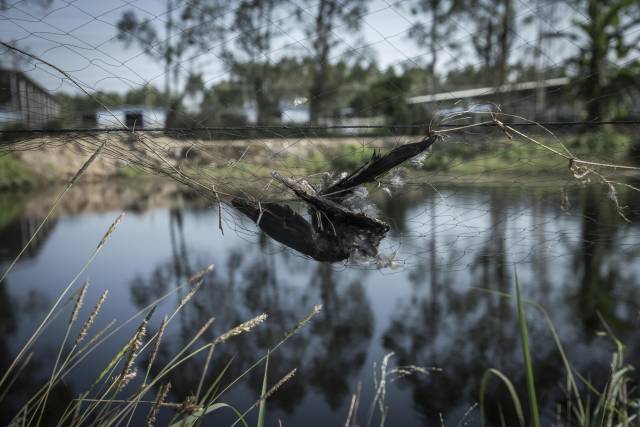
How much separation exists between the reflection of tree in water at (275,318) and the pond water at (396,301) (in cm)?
1

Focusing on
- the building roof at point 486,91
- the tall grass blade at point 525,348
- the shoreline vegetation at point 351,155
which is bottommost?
the tall grass blade at point 525,348

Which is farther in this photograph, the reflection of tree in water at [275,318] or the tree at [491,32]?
the reflection of tree in water at [275,318]

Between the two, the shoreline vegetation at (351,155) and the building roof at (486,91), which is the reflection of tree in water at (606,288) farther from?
the shoreline vegetation at (351,155)

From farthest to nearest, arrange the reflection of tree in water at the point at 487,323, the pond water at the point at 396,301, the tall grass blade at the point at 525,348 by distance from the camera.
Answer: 1. the reflection of tree in water at the point at 487,323
2. the pond water at the point at 396,301
3. the tall grass blade at the point at 525,348

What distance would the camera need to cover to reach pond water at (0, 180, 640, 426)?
4.73ft

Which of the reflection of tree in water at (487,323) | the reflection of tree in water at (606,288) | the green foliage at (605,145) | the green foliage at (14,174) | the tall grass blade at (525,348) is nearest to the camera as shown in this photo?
the tall grass blade at (525,348)

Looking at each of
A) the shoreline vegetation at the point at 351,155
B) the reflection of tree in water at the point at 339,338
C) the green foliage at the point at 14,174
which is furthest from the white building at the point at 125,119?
the green foliage at the point at 14,174

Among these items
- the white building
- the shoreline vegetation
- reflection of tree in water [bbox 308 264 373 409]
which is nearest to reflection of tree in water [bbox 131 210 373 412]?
reflection of tree in water [bbox 308 264 373 409]

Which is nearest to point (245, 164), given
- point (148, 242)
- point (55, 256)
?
point (55, 256)

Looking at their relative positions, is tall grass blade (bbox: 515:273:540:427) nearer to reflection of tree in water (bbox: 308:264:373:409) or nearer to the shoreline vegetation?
the shoreline vegetation

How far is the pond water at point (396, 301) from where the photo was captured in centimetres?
144

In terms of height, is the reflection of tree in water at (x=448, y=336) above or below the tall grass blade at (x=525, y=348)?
below

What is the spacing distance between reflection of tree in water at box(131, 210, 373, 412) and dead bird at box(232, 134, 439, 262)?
136cm

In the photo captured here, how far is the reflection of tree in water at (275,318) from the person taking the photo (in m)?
2.54
